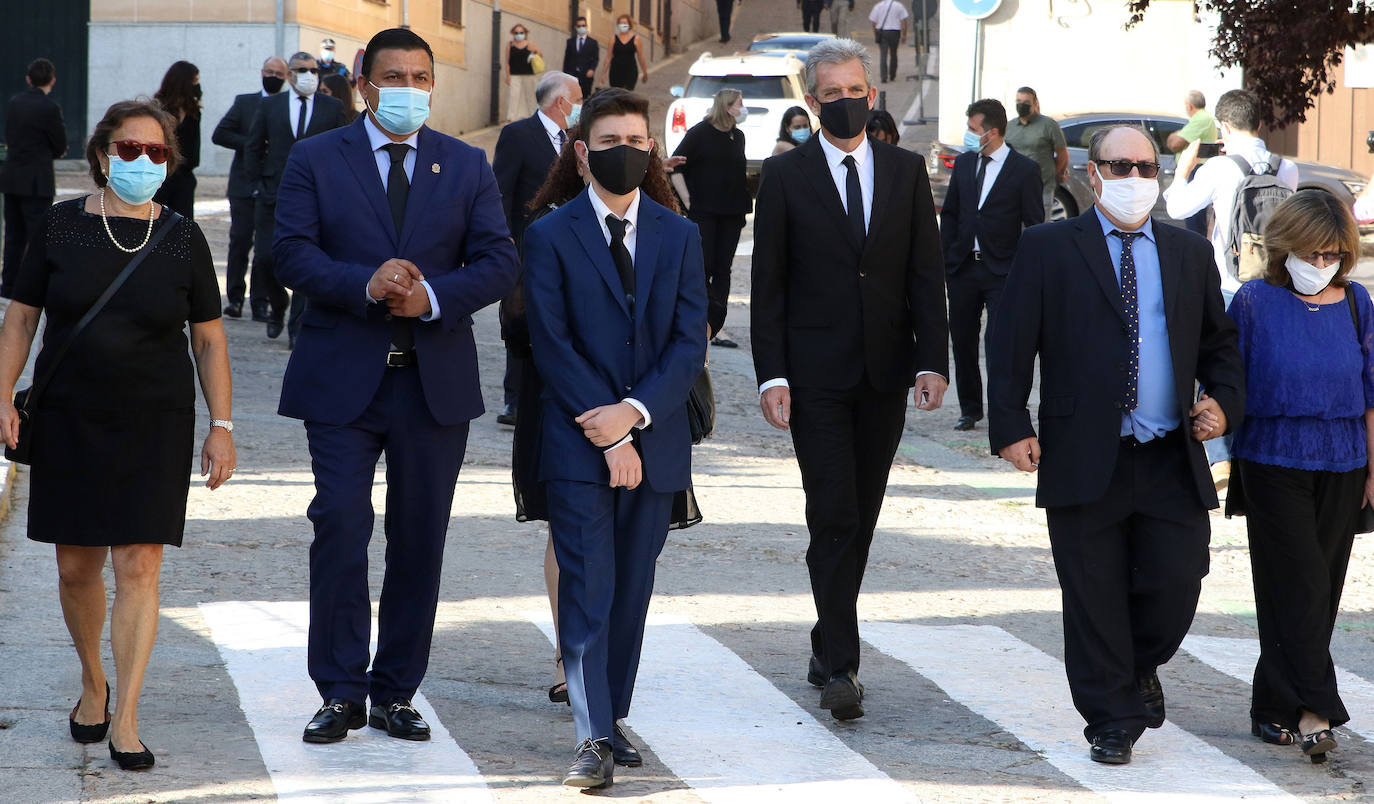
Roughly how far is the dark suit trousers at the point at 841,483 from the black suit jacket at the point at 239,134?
28.2ft

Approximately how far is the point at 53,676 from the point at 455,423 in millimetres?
1744

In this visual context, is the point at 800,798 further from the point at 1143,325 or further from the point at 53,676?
the point at 53,676

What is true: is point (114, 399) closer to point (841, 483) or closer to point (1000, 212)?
point (841, 483)

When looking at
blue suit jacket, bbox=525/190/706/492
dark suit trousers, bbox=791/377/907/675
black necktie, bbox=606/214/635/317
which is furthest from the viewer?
dark suit trousers, bbox=791/377/907/675

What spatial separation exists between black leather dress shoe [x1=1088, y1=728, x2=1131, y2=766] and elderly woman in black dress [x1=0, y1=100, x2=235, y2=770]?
2.83 m

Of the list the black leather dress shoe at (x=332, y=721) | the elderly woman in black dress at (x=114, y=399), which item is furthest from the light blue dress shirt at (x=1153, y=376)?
the elderly woman in black dress at (x=114, y=399)

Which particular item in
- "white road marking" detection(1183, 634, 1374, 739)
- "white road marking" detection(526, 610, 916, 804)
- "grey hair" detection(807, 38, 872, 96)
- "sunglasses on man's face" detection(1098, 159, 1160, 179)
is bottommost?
"white road marking" detection(526, 610, 916, 804)

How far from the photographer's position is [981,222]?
1209 centimetres

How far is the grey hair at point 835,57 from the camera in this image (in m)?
A: 6.29

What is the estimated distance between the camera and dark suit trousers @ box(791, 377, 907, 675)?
19.8 feet

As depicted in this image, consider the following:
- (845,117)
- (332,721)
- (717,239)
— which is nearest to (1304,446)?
(845,117)

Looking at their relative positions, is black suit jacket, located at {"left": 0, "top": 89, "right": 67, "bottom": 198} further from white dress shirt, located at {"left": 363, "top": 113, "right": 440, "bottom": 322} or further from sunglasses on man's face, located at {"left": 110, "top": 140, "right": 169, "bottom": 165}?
sunglasses on man's face, located at {"left": 110, "top": 140, "right": 169, "bottom": 165}

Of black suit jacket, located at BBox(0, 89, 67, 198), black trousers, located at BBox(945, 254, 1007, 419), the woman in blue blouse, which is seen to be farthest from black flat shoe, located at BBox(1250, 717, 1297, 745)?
black suit jacket, located at BBox(0, 89, 67, 198)

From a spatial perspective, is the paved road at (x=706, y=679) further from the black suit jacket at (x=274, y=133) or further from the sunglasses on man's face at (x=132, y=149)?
the black suit jacket at (x=274, y=133)
